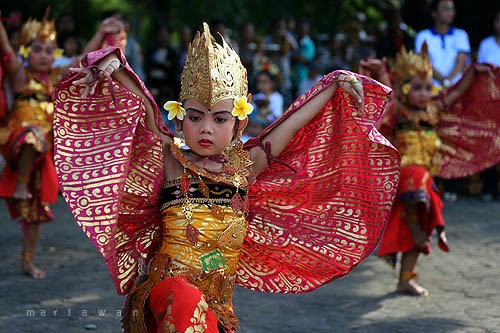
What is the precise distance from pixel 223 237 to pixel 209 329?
489mm

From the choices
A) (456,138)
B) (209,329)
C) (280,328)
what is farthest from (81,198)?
(456,138)

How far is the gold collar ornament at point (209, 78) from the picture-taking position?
13.5ft

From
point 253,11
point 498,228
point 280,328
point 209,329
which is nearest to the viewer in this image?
point 209,329

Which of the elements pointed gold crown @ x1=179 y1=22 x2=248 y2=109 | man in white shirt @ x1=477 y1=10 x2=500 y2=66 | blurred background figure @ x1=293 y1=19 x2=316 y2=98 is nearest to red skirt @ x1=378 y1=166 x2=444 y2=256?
pointed gold crown @ x1=179 y1=22 x2=248 y2=109

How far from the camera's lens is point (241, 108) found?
4172mm

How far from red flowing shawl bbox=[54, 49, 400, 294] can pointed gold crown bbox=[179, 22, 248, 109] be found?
0.24 metres

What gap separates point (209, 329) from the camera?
3811mm

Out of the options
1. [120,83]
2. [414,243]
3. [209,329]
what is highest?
[120,83]

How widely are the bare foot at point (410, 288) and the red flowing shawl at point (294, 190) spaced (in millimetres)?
2365

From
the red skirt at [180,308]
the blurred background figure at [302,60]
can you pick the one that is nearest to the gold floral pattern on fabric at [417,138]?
the red skirt at [180,308]

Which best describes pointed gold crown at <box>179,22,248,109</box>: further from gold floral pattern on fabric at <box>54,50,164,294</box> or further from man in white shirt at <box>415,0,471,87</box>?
man in white shirt at <box>415,0,471,87</box>

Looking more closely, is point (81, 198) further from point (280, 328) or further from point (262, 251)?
point (280, 328)

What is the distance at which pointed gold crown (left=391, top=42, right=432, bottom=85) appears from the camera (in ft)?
21.8

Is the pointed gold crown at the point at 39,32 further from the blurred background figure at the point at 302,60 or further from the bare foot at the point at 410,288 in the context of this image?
the blurred background figure at the point at 302,60
